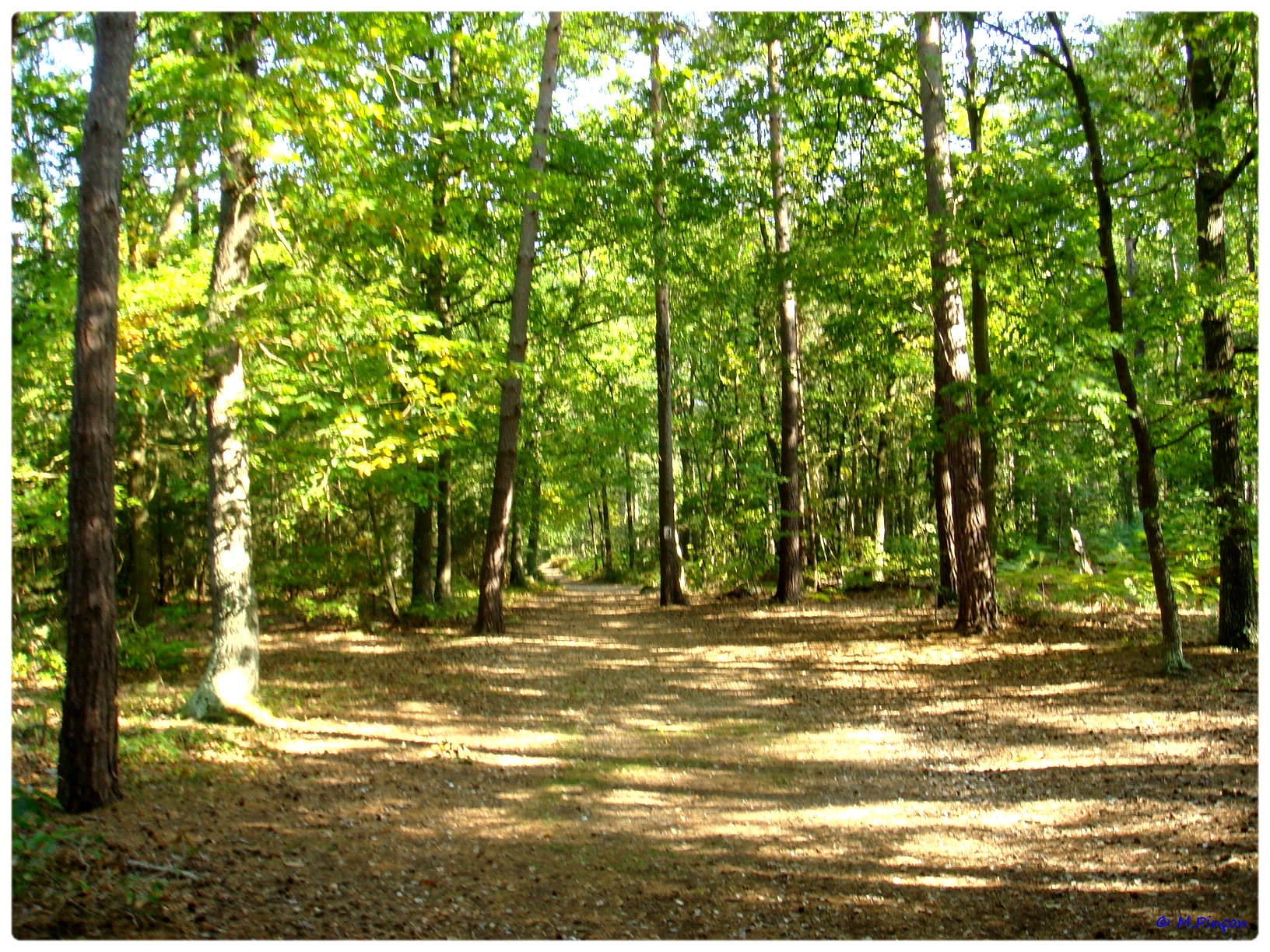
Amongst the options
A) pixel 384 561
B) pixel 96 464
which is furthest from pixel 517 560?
pixel 96 464

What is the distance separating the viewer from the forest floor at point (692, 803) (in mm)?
4523

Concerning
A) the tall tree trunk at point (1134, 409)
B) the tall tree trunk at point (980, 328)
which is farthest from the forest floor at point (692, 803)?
the tall tree trunk at point (980, 328)

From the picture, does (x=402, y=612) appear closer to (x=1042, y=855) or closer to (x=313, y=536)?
(x=313, y=536)

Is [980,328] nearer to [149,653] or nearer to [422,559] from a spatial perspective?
[422,559]

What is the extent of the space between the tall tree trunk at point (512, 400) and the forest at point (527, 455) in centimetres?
8

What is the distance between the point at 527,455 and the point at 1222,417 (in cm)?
1349

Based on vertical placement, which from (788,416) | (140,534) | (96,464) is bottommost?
(140,534)

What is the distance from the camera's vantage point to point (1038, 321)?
10.3m

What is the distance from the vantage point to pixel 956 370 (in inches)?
499

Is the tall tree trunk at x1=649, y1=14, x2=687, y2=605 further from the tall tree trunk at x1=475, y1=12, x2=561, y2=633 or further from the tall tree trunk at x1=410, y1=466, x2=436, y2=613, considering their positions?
the tall tree trunk at x1=410, y1=466, x2=436, y2=613

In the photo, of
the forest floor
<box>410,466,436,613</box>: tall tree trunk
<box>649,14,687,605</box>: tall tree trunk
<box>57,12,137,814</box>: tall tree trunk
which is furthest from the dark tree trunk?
<box>57,12,137,814</box>: tall tree trunk

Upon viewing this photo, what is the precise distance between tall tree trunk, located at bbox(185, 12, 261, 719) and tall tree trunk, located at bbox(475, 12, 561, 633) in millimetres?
6051

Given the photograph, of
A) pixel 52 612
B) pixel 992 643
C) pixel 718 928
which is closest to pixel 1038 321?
pixel 992 643

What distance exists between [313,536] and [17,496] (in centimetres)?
712
